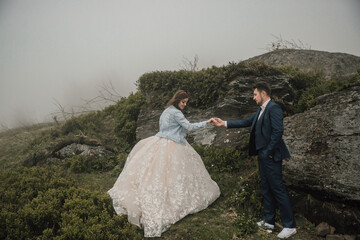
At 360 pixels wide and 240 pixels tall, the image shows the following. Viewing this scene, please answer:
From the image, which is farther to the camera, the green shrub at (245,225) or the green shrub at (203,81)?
the green shrub at (203,81)

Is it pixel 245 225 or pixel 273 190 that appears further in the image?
pixel 245 225

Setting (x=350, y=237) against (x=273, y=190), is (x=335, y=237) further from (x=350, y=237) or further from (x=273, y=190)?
(x=273, y=190)

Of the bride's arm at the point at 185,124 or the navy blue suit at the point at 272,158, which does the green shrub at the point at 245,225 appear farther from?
the bride's arm at the point at 185,124

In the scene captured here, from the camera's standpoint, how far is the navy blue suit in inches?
176

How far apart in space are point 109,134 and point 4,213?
663cm

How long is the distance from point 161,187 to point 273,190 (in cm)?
231

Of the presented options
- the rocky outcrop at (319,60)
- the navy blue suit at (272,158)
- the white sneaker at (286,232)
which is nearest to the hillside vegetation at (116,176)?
the white sneaker at (286,232)

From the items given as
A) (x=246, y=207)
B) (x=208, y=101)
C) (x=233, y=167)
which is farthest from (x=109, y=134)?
(x=246, y=207)

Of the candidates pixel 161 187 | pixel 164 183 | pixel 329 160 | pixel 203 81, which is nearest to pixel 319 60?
pixel 203 81

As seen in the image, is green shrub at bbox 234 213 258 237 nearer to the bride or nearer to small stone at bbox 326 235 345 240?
the bride

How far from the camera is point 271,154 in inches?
177

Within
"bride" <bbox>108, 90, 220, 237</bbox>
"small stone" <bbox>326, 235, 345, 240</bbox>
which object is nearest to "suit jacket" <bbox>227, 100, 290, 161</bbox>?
"bride" <bbox>108, 90, 220, 237</bbox>

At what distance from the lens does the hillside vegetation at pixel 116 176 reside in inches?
180

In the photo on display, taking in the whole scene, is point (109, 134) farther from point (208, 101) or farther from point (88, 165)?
point (208, 101)
